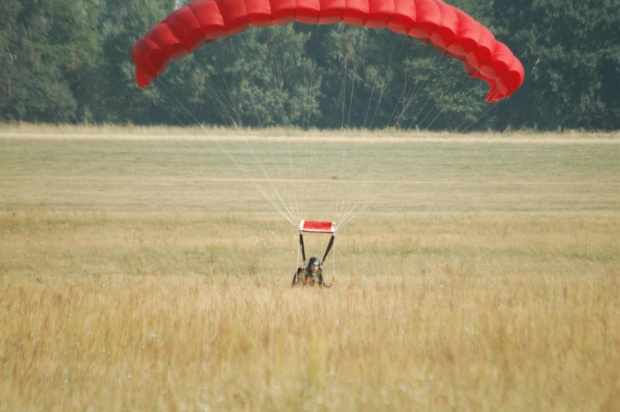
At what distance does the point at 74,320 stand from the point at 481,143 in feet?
146

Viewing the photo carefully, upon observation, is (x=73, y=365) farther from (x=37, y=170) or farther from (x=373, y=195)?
(x=37, y=170)

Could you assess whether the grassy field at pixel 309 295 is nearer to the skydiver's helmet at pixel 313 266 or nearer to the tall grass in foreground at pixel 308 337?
the tall grass in foreground at pixel 308 337

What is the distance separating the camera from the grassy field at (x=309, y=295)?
6.10 metres

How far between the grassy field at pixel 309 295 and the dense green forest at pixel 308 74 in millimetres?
31880

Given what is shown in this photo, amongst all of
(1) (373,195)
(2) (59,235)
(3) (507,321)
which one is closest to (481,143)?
(1) (373,195)

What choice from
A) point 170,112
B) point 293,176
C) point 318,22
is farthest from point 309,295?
point 170,112

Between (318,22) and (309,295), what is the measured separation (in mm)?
3981

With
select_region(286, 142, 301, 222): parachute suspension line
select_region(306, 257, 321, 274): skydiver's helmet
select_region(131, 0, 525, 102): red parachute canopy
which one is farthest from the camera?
select_region(286, 142, 301, 222): parachute suspension line

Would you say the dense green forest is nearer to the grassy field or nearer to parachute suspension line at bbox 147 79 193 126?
parachute suspension line at bbox 147 79 193 126

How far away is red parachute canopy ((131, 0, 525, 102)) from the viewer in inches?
454

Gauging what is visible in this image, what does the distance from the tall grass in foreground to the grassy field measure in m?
0.03

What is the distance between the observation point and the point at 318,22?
11.7m

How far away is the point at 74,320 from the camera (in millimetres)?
8266

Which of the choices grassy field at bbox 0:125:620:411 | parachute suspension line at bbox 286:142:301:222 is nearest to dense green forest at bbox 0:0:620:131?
parachute suspension line at bbox 286:142:301:222
